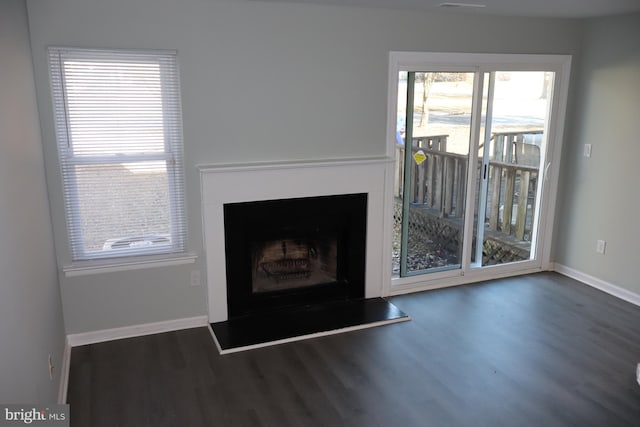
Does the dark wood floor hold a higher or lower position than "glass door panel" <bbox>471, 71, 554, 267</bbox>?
lower

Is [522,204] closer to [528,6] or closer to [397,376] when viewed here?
[528,6]

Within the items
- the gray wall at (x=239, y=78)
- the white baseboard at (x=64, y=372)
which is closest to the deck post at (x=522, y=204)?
the gray wall at (x=239, y=78)

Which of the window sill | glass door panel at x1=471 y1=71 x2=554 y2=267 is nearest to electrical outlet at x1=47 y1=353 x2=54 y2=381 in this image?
the window sill

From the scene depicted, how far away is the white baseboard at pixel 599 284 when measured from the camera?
4336 mm

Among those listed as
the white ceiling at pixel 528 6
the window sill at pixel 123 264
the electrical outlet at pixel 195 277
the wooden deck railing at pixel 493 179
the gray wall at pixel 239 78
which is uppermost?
the white ceiling at pixel 528 6

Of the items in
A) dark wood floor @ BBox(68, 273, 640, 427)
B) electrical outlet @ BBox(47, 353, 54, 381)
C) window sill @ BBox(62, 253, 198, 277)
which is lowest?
dark wood floor @ BBox(68, 273, 640, 427)

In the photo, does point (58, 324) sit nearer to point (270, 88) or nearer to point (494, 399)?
point (270, 88)

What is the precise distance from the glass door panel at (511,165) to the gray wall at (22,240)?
337 centimetres

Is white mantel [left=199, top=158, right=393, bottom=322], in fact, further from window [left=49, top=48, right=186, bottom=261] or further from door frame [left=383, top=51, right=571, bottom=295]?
window [left=49, top=48, right=186, bottom=261]

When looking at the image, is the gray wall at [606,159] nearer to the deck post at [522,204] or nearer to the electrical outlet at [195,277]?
the deck post at [522,204]

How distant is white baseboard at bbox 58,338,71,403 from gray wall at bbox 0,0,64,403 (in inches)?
3.8

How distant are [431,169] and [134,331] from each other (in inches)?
104

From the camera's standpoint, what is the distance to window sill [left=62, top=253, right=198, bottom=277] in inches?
135

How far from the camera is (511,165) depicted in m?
4.73
